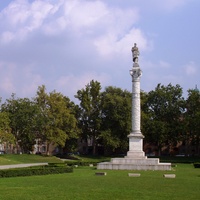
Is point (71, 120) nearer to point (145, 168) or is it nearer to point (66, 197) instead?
point (145, 168)

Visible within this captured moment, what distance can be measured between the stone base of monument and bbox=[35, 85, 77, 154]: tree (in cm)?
3191

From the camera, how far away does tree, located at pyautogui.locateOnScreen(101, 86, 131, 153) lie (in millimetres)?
71438

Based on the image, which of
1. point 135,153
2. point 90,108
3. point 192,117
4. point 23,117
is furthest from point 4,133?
point 192,117

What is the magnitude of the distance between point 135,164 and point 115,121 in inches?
1427

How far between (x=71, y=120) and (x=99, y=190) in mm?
53246

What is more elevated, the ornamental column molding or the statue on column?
the statue on column

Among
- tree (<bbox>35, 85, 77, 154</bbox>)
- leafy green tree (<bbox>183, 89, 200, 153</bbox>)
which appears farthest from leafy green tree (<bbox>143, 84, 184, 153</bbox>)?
tree (<bbox>35, 85, 77, 154</bbox>)

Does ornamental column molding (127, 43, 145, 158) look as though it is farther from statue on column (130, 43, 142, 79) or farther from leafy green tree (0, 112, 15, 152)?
A: leafy green tree (0, 112, 15, 152)

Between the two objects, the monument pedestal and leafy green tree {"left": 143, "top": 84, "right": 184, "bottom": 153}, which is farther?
leafy green tree {"left": 143, "top": 84, "right": 184, "bottom": 153}

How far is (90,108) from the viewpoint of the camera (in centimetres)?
7594

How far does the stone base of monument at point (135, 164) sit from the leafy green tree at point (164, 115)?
33621mm

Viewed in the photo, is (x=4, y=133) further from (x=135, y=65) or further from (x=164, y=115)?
(x=164, y=115)

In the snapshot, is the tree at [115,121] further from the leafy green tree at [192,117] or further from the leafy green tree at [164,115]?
the leafy green tree at [192,117]

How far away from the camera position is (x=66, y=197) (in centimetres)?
1566
